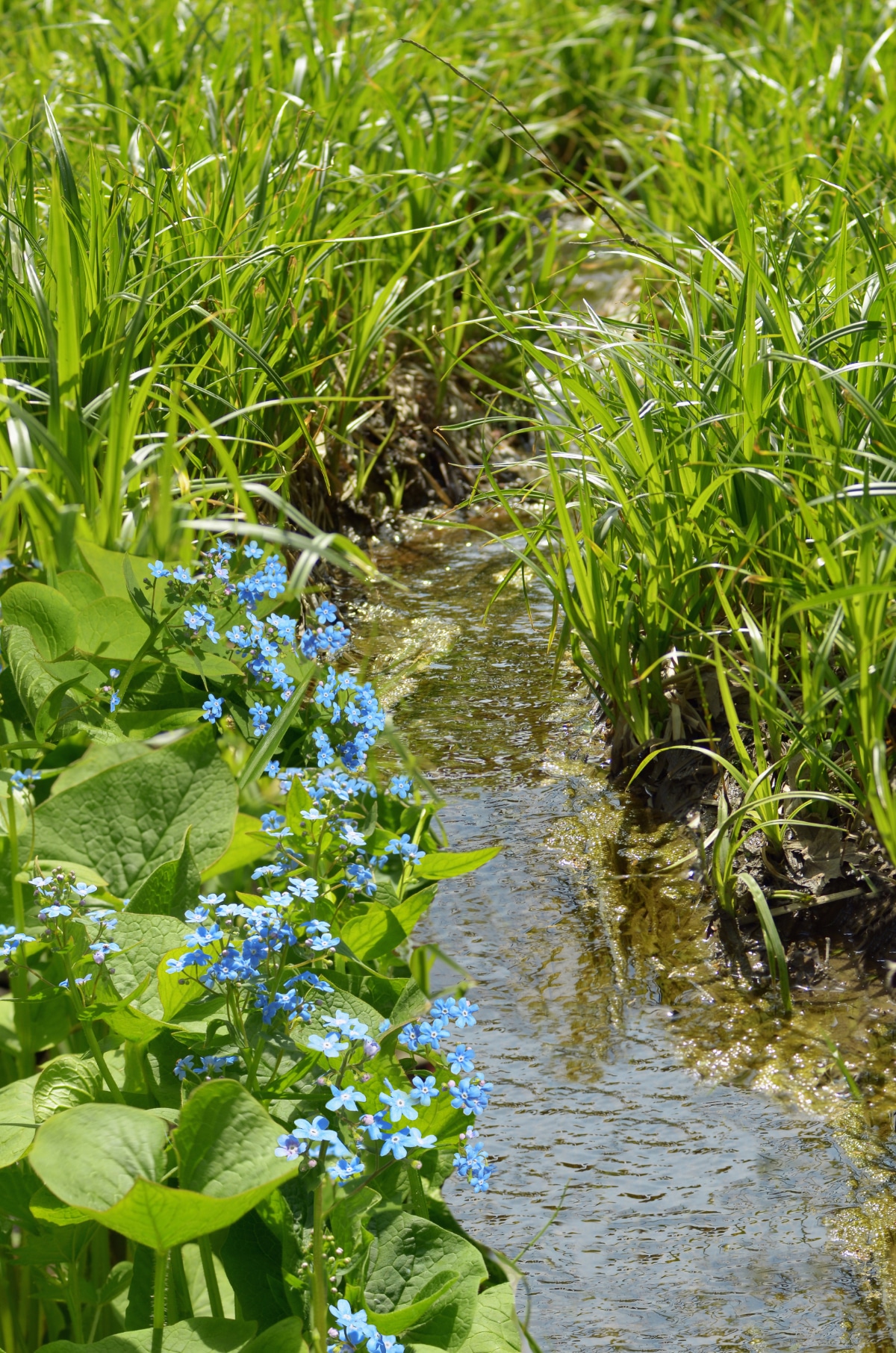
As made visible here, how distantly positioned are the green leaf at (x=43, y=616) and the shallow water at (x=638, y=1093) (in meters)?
0.69

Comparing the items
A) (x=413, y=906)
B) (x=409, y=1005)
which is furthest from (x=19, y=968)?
(x=413, y=906)

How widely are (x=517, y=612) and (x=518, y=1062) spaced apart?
1.32 m

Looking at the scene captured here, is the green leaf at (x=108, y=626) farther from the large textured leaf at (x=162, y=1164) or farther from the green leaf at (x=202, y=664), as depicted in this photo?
the large textured leaf at (x=162, y=1164)

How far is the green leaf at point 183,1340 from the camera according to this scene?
1.06m

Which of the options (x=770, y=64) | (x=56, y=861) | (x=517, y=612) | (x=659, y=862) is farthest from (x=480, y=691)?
(x=770, y=64)

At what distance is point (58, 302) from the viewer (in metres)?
1.95

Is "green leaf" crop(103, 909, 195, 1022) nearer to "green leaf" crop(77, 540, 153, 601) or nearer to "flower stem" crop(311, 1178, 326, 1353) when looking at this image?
"flower stem" crop(311, 1178, 326, 1353)

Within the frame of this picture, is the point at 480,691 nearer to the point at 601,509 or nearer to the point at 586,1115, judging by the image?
the point at 601,509

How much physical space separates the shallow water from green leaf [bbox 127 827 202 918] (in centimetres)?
50

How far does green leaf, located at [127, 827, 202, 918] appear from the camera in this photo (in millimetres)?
1355

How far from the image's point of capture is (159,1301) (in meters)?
1.04

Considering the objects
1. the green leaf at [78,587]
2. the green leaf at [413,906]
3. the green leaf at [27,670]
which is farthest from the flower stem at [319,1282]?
the green leaf at [78,587]

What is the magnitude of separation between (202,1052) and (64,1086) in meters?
0.13

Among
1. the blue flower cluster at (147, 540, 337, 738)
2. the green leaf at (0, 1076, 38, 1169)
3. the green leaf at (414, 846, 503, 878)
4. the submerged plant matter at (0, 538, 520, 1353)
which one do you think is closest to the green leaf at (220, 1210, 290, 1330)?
the submerged plant matter at (0, 538, 520, 1353)
